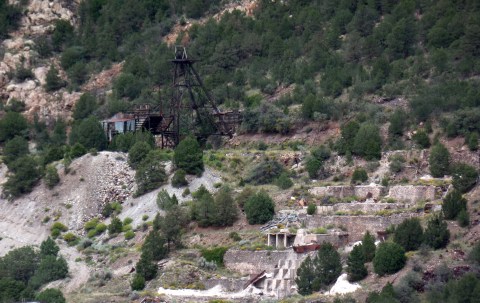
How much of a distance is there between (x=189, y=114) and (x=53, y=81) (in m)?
16.1

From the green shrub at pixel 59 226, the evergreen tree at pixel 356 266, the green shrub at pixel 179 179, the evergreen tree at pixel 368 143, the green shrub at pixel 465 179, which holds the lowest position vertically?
the green shrub at pixel 59 226

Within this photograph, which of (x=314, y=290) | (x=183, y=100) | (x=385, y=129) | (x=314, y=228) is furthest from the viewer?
(x=183, y=100)

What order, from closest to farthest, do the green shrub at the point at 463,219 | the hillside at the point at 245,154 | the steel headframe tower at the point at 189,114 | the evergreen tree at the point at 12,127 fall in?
the green shrub at the point at 463,219 → the hillside at the point at 245,154 → the steel headframe tower at the point at 189,114 → the evergreen tree at the point at 12,127

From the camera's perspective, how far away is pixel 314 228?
9944 centimetres

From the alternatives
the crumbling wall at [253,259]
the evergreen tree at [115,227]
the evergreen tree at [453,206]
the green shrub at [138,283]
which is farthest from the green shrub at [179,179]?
the evergreen tree at [453,206]

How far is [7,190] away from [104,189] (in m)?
6.82

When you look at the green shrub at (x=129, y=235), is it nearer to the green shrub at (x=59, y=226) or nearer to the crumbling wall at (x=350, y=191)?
the green shrub at (x=59, y=226)

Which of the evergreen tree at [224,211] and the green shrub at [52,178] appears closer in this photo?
the evergreen tree at [224,211]

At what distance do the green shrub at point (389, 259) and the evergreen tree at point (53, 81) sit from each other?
4954 cm

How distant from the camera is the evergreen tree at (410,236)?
9288 cm

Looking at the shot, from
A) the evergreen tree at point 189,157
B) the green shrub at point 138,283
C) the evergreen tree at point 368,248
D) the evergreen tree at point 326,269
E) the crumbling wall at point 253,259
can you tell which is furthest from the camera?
the evergreen tree at point 189,157

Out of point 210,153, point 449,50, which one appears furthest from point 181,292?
point 449,50

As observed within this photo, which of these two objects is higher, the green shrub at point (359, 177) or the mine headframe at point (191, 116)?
the mine headframe at point (191, 116)

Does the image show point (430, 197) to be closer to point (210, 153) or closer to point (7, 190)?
point (210, 153)
